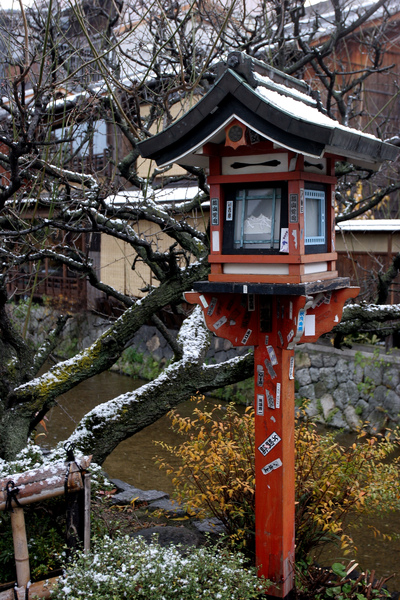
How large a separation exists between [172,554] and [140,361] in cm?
1275

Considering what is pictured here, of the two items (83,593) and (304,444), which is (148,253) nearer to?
(304,444)

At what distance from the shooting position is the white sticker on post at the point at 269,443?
4.59m

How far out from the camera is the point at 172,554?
13.8 ft

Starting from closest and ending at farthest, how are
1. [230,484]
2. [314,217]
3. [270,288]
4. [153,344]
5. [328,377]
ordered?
[270,288] → [314,217] → [230,484] → [328,377] → [153,344]

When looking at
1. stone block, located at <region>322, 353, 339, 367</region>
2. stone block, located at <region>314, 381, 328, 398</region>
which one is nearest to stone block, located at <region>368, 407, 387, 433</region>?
stone block, located at <region>314, 381, 328, 398</region>

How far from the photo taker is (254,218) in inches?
173

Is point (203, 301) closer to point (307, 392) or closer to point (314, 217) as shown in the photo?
point (314, 217)

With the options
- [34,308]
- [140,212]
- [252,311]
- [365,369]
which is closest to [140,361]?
[34,308]

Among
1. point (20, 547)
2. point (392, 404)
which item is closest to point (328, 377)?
point (392, 404)

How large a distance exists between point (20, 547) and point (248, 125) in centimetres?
348

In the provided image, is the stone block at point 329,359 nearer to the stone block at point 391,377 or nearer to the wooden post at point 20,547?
the stone block at point 391,377

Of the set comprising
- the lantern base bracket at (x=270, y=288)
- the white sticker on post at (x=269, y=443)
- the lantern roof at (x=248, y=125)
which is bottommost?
the white sticker on post at (x=269, y=443)

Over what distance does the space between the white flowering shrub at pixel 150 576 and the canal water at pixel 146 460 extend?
1.82 m

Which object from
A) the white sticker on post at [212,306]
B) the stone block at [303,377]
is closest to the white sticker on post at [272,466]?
the white sticker on post at [212,306]
